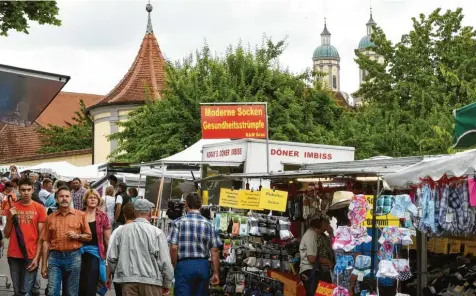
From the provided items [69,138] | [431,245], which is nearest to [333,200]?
[431,245]

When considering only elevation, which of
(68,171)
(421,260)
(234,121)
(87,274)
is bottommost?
(87,274)

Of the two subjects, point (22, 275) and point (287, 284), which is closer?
point (22, 275)

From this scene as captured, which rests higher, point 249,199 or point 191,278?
point 249,199

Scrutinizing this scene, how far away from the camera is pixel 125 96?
161 ft

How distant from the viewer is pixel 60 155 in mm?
53500

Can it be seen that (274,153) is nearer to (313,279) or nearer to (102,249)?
(313,279)

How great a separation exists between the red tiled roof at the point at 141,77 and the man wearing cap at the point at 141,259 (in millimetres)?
38582

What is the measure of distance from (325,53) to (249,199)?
183509 mm

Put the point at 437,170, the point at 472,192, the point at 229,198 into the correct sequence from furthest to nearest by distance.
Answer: the point at 229,198 → the point at 437,170 → the point at 472,192

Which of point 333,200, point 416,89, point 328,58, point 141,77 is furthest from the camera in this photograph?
point 328,58

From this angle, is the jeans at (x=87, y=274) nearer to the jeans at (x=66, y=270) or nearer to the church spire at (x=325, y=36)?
the jeans at (x=66, y=270)

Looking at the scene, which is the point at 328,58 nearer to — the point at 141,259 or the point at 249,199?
the point at 249,199

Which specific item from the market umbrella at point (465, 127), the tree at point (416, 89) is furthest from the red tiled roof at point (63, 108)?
the market umbrella at point (465, 127)

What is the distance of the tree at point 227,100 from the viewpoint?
31312 millimetres
